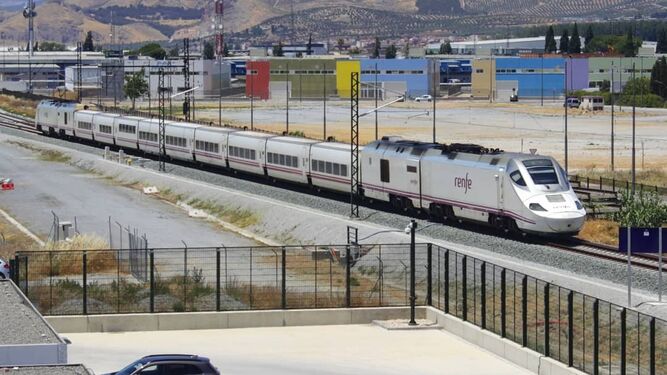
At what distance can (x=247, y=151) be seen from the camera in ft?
259

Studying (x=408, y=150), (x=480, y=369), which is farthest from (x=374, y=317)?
(x=408, y=150)

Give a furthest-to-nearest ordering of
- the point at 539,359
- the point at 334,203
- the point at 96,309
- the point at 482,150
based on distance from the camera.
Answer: the point at 334,203 < the point at 482,150 < the point at 96,309 < the point at 539,359

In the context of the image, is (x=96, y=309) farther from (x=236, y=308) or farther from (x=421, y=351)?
(x=421, y=351)

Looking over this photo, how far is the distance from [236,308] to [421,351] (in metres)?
5.49

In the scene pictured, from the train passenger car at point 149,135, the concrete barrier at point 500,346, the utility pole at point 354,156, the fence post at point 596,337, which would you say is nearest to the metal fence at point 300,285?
the concrete barrier at point 500,346

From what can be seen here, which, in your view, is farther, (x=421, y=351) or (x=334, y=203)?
(x=334, y=203)

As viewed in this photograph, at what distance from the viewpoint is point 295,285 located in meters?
38.7

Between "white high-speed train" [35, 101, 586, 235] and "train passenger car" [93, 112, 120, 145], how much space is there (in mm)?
16314

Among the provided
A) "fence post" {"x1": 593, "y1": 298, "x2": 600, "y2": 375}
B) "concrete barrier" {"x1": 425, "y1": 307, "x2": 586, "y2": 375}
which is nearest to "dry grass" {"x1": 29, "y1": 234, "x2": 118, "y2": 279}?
"concrete barrier" {"x1": 425, "y1": 307, "x2": 586, "y2": 375}

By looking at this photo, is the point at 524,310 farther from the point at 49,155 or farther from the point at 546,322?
the point at 49,155

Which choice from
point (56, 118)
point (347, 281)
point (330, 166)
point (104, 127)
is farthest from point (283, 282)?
point (56, 118)

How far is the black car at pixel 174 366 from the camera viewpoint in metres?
27.2

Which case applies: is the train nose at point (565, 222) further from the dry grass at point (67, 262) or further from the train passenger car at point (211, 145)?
the train passenger car at point (211, 145)

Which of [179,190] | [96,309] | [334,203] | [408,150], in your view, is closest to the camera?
[96,309]
